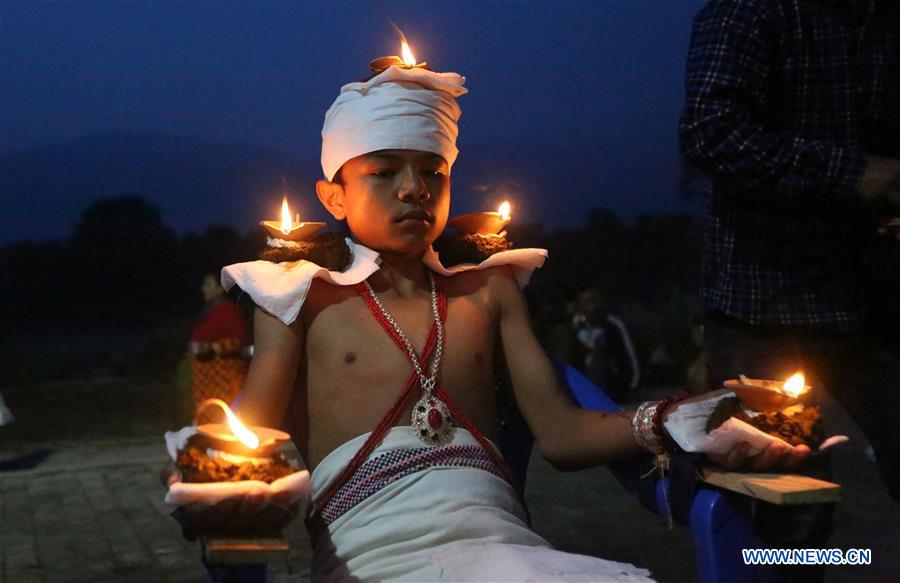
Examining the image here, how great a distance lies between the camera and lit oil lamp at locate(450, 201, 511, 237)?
3115 millimetres

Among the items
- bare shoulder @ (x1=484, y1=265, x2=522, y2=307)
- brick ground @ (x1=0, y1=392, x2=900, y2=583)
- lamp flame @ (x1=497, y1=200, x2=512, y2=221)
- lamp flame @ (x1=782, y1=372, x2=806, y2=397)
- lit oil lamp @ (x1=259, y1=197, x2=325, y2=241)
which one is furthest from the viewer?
brick ground @ (x1=0, y1=392, x2=900, y2=583)

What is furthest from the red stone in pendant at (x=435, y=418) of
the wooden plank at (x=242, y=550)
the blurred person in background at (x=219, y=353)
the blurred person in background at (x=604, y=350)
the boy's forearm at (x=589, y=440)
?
the blurred person in background at (x=604, y=350)

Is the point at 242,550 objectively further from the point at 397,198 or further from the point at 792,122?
the point at 792,122

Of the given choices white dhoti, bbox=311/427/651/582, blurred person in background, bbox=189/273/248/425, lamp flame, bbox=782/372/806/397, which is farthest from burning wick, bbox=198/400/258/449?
blurred person in background, bbox=189/273/248/425

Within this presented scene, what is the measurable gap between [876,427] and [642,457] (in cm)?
60

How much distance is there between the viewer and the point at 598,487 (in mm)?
6758

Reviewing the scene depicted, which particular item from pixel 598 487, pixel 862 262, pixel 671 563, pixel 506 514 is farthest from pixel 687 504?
pixel 598 487

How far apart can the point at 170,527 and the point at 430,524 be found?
→ 3691mm

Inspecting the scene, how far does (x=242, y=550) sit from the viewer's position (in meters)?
1.91

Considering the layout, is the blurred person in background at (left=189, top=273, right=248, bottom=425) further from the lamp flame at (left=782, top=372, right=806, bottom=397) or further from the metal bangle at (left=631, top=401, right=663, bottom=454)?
the lamp flame at (left=782, top=372, right=806, bottom=397)

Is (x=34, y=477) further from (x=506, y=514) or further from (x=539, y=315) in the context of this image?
(x=539, y=315)

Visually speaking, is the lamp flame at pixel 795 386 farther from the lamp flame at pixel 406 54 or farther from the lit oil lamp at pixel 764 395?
the lamp flame at pixel 406 54

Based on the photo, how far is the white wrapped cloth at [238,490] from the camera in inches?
75.3

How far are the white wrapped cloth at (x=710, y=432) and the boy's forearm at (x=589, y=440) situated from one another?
209mm
